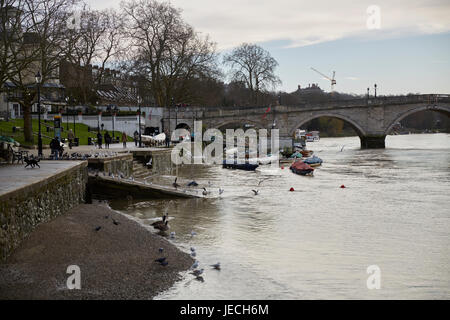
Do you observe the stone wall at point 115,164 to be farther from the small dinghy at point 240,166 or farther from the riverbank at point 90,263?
the small dinghy at point 240,166

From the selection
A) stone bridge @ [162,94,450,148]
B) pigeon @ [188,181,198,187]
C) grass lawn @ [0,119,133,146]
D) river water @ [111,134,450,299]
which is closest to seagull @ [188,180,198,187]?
pigeon @ [188,181,198,187]

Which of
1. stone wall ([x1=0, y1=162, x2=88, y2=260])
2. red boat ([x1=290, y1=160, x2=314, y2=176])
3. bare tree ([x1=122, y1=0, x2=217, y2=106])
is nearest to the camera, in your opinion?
stone wall ([x1=0, y1=162, x2=88, y2=260])

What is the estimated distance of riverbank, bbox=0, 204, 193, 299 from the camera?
9094 millimetres

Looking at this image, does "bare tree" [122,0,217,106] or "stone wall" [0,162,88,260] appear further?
"bare tree" [122,0,217,106]

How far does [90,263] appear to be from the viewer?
34.9ft

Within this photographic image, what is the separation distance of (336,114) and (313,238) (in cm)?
4888

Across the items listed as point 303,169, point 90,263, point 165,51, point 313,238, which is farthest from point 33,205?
point 165,51

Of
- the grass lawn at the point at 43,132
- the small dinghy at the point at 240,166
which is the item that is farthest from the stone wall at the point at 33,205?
the small dinghy at the point at 240,166

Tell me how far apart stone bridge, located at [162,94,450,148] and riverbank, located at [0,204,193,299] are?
4564 centimetres

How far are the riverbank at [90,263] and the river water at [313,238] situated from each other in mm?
556

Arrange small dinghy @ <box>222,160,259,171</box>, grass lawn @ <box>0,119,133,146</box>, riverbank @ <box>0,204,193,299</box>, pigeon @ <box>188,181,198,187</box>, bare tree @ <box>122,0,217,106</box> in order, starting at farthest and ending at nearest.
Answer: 1. bare tree @ <box>122,0,217,106</box>
2. small dinghy @ <box>222,160,259,171</box>
3. grass lawn @ <box>0,119,133,146</box>
4. pigeon @ <box>188,181,198,187</box>
5. riverbank @ <box>0,204,193,299</box>

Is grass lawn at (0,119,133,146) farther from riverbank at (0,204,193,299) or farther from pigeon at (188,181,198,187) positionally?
riverbank at (0,204,193,299)

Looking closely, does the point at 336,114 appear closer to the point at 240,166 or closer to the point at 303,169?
the point at 240,166

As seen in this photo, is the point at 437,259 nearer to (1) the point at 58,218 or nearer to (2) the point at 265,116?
(1) the point at 58,218
